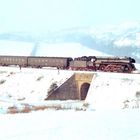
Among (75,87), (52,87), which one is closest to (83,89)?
(75,87)

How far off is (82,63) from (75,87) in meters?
6.39

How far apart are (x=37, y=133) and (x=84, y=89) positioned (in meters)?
33.6

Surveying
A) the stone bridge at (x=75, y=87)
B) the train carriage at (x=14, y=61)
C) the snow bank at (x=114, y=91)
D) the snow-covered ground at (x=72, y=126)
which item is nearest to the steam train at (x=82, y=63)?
the train carriage at (x=14, y=61)

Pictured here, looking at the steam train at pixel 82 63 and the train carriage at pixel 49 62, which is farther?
the train carriage at pixel 49 62

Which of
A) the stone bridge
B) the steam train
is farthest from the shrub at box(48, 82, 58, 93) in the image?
the steam train

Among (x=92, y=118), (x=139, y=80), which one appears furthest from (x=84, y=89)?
(x=92, y=118)

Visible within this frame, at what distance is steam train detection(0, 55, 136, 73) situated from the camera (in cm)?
4847

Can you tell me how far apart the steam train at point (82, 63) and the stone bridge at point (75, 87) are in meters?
4.23

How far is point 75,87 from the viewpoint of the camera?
4641 centimetres

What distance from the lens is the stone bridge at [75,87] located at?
148 ft

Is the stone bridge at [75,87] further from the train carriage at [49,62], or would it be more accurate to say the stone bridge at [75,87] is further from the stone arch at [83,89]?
the train carriage at [49,62]

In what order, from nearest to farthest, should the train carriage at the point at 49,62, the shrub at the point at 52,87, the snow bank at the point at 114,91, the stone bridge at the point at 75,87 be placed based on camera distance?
the snow bank at the point at 114,91
the shrub at the point at 52,87
the stone bridge at the point at 75,87
the train carriage at the point at 49,62

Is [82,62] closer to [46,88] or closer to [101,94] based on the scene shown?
[46,88]

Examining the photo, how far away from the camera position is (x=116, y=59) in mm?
48812
